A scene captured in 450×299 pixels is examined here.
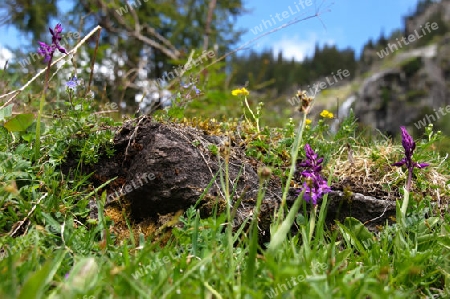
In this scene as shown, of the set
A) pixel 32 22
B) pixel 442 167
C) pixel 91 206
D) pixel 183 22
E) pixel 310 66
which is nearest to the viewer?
pixel 91 206

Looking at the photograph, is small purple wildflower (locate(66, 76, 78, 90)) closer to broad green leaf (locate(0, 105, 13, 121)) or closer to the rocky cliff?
Result: broad green leaf (locate(0, 105, 13, 121))

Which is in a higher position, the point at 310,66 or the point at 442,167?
the point at 442,167

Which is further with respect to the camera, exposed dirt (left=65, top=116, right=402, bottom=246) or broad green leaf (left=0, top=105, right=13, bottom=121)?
broad green leaf (left=0, top=105, right=13, bottom=121)

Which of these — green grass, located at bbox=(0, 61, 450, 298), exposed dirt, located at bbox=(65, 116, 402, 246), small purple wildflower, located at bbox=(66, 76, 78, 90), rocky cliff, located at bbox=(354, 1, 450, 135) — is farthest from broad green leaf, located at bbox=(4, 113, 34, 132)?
rocky cliff, located at bbox=(354, 1, 450, 135)

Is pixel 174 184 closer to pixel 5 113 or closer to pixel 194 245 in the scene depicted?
pixel 194 245

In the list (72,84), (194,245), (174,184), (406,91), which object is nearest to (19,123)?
(72,84)

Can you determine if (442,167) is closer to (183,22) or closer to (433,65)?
(183,22)

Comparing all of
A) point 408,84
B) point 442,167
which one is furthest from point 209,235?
point 408,84
